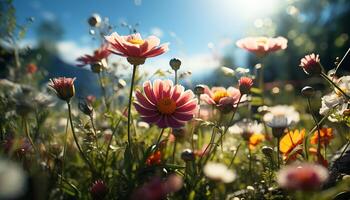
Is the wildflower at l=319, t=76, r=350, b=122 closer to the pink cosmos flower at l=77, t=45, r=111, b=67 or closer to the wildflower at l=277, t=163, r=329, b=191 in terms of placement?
the wildflower at l=277, t=163, r=329, b=191

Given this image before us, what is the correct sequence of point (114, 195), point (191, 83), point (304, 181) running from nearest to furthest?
1. point (304, 181)
2. point (114, 195)
3. point (191, 83)

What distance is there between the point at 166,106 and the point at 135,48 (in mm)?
245

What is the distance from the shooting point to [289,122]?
1828 mm

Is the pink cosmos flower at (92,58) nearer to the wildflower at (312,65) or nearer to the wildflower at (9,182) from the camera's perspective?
the wildflower at (312,65)

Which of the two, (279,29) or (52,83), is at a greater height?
(279,29)

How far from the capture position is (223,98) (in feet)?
6.00

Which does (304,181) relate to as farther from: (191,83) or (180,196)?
(191,83)

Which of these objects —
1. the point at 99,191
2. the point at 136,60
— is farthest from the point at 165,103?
the point at 99,191

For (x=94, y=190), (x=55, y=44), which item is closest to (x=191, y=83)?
(x=94, y=190)

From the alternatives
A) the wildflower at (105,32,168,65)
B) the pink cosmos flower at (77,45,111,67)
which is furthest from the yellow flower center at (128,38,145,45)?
Answer: the pink cosmos flower at (77,45,111,67)

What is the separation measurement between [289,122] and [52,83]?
96 cm

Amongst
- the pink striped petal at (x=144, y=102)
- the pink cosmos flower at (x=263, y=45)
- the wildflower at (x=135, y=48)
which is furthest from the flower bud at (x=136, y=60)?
the pink cosmos flower at (x=263, y=45)

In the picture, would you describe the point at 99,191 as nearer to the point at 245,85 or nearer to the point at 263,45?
the point at 245,85

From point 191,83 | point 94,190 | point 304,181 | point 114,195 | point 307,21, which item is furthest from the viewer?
point 307,21
